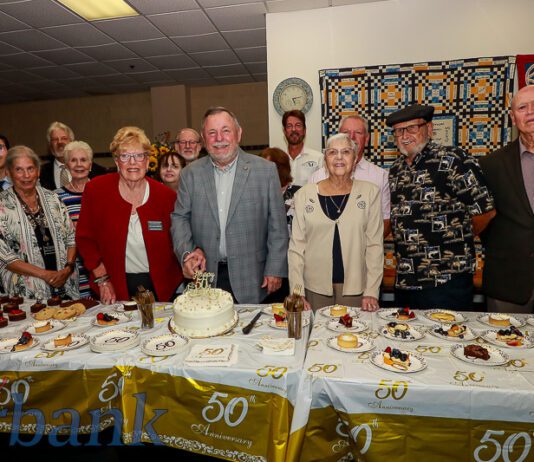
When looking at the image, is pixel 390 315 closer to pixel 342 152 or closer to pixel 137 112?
pixel 342 152

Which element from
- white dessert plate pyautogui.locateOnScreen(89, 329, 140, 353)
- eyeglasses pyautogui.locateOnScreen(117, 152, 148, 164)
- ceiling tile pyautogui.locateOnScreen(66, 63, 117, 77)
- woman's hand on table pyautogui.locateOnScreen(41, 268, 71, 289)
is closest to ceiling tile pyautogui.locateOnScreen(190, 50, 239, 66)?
ceiling tile pyautogui.locateOnScreen(66, 63, 117, 77)

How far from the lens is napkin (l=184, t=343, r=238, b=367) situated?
153cm

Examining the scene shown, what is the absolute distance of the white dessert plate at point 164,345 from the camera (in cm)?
161

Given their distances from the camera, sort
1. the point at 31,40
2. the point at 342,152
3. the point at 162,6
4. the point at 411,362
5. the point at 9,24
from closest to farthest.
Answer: the point at 411,362 → the point at 342,152 → the point at 162,6 → the point at 9,24 → the point at 31,40

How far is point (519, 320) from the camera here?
6.14 ft

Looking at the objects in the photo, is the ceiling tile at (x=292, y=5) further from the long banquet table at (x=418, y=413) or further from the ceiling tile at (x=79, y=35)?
the long banquet table at (x=418, y=413)

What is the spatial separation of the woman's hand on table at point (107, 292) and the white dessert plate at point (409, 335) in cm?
162

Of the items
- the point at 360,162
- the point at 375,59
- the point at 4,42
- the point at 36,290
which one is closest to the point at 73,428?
the point at 36,290

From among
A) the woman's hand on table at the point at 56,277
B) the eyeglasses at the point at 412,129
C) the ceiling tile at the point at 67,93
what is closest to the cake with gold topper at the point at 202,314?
the woman's hand on table at the point at 56,277

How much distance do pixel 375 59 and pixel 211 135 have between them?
2.79 metres

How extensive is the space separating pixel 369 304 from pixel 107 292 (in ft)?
5.21

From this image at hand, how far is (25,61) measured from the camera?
6199 millimetres

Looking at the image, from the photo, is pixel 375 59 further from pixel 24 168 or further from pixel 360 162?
pixel 24 168

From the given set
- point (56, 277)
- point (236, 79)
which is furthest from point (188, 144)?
point (236, 79)
